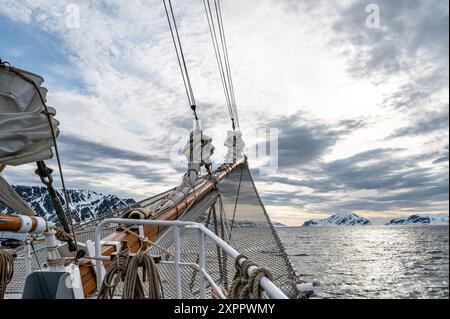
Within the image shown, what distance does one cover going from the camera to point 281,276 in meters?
8.41

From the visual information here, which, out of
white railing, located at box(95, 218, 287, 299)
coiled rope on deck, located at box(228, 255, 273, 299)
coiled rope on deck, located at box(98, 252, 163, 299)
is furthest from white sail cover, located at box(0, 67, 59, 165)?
coiled rope on deck, located at box(228, 255, 273, 299)

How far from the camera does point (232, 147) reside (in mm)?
18797

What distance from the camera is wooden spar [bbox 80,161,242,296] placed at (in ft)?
11.7

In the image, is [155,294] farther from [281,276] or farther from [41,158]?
[281,276]

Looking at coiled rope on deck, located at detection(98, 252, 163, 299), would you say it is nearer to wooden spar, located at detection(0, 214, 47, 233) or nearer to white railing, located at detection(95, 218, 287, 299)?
white railing, located at detection(95, 218, 287, 299)

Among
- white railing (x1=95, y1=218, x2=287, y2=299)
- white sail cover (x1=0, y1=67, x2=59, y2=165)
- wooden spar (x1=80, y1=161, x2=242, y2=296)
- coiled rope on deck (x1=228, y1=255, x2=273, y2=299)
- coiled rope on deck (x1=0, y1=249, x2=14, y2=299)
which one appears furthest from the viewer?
white sail cover (x1=0, y1=67, x2=59, y2=165)

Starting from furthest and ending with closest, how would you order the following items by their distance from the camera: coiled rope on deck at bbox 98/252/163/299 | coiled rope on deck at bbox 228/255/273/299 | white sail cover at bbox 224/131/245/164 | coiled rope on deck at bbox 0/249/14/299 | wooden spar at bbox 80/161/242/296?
1. white sail cover at bbox 224/131/245/164
2. wooden spar at bbox 80/161/242/296
3. coiled rope on deck at bbox 0/249/14/299
4. coiled rope on deck at bbox 98/252/163/299
5. coiled rope on deck at bbox 228/255/273/299

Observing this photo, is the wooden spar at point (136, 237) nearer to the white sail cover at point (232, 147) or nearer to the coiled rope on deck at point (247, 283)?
the coiled rope on deck at point (247, 283)

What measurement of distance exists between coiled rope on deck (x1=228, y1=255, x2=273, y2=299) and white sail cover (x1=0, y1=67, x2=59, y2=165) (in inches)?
107

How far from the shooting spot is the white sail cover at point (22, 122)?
12.2ft

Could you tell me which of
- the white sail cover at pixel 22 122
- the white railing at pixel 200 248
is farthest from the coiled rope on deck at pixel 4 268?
the white sail cover at pixel 22 122
